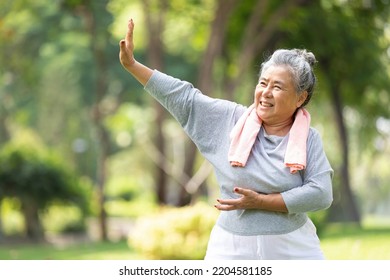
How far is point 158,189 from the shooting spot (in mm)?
16203

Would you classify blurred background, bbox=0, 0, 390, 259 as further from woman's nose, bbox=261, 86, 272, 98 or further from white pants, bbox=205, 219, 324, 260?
woman's nose, bbox=261, 86, 272, 98

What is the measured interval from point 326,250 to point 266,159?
25.3 ft

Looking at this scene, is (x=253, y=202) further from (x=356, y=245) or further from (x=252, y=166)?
(x=356, y=245)

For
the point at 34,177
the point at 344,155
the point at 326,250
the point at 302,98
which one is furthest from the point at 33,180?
the point at 302,98

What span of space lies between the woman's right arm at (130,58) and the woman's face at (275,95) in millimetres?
487

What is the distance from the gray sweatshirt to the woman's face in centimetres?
10

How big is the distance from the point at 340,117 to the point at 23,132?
52.8 ft

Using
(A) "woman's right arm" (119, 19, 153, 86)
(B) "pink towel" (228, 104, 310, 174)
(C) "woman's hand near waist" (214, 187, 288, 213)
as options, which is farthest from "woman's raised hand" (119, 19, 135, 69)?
(C) "woman's hand near waist" (214, 187, 288, 213)

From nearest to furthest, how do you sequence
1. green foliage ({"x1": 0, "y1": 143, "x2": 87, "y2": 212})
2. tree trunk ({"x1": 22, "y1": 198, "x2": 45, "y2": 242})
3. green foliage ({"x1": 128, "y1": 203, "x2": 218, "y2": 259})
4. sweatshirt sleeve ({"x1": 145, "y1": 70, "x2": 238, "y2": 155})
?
sweatshirt sleeve ({"x1": 145, "y1": 70, "x2": 238, "y2": 155}) < green foliage ({"x1": 128, "y1": 203, "x2": 218, "y2": 259}) < green foliage ({"x1": 0, "y1": 143, "x2": 87, "y2": 212}) < tree trunk ({"x1": 22, "y1": 198, "x2": 45, "y2": 242})

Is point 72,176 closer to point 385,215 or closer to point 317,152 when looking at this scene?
point 317,152

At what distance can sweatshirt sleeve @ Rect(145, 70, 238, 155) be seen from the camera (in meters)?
3.68

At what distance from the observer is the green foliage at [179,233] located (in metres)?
9.45

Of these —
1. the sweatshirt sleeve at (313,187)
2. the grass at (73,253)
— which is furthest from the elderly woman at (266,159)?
the grass at (73,253)
